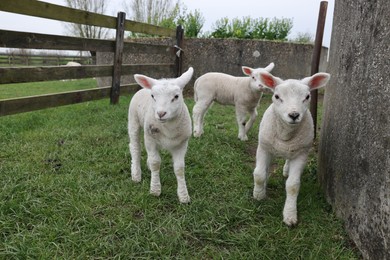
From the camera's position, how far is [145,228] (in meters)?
2.77

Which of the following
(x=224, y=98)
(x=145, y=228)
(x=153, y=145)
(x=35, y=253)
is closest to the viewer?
(x=35, y=253)

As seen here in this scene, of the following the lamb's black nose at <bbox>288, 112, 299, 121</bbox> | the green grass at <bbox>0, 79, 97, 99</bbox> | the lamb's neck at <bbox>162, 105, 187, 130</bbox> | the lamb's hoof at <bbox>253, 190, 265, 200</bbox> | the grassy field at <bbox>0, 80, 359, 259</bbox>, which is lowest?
the grassy field at <bbox>0, 80, 359, 259</bbox>

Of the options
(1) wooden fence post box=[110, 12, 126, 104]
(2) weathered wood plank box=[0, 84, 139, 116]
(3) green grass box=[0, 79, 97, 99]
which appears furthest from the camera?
(3) green grass box=[0, 79, 97, 99]

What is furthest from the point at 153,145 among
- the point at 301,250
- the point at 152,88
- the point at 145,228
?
the point at 301,250

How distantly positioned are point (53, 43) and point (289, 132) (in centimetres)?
466

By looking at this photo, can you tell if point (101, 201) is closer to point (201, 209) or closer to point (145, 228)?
point (145, 228)

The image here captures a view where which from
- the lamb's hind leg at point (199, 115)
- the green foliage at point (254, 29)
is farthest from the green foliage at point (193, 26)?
the lamb's hind leg at point (199, 115)

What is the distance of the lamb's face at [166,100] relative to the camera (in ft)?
9.36

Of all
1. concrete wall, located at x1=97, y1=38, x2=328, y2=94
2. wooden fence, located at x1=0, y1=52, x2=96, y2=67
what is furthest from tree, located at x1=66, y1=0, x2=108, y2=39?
concrete wall, located at x1=97, y1=38, x2=328, y2=94

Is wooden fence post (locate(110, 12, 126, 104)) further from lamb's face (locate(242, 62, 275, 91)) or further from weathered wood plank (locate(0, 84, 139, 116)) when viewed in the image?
lamb's face (locate(242, 62, 275, 91))

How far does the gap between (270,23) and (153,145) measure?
9452mm

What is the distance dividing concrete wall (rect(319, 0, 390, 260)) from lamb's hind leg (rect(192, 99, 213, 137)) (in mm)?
2524

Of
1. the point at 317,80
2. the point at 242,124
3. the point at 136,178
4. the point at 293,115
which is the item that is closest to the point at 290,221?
the point at 293,115

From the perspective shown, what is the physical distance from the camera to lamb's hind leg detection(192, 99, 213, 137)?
217 inches
